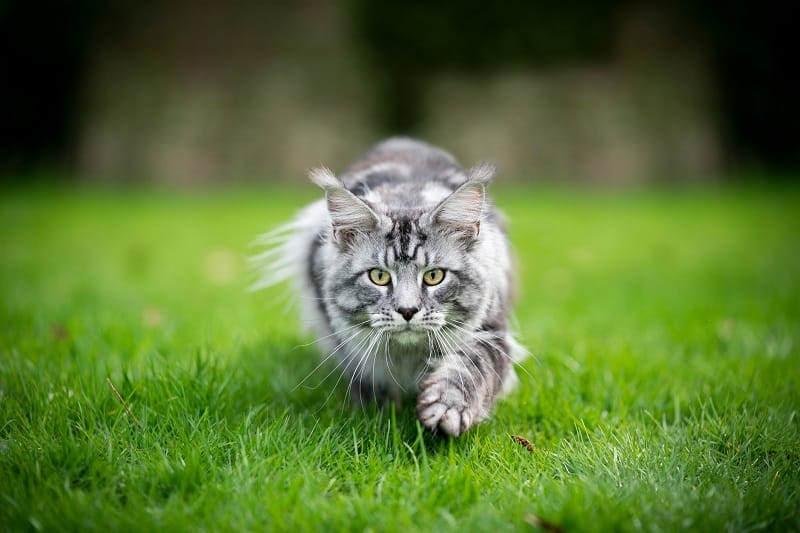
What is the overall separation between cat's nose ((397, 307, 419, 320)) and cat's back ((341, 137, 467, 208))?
0.49m

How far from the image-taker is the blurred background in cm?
1025

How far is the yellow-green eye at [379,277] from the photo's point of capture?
254 centimetres

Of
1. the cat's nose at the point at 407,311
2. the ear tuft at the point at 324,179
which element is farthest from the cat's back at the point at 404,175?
the cat's nose at the point at 407,311

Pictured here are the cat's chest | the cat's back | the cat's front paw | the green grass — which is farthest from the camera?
the cat's back

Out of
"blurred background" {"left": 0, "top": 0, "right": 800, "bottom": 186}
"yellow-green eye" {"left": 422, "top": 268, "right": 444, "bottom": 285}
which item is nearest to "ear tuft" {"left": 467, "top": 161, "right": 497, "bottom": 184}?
"yellow-green eye" {"left": 422, "top": 268, "right": 444, "bottom": 285}

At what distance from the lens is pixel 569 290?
16.2 feet

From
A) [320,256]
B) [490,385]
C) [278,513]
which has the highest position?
[320,256]

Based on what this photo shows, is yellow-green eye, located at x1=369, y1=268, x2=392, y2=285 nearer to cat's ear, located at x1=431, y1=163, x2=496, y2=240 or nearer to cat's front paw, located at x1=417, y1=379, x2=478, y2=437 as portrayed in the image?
cat's ear, located at x1=431, y1=163, x2=496, y2=240

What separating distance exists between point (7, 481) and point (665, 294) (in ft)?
13.3

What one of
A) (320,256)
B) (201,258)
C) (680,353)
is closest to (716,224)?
(680,353)

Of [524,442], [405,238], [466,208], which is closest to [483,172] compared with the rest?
[466,208]

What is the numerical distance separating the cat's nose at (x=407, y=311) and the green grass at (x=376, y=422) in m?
0.43

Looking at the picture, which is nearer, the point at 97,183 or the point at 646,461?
the point at 646,461

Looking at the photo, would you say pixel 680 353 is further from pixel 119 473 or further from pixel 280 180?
pixel 280 180
